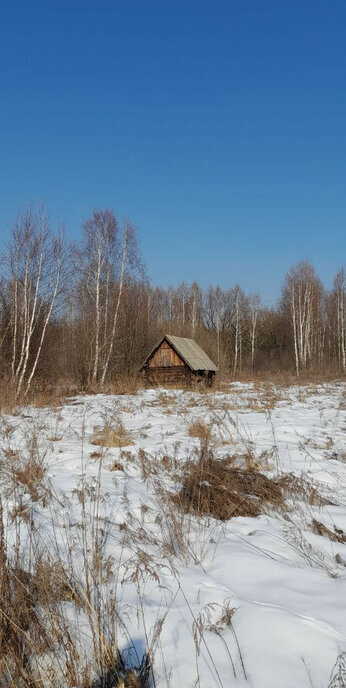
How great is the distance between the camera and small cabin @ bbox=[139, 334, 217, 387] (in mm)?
19391

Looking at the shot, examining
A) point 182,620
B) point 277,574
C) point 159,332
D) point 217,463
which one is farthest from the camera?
point 159,332

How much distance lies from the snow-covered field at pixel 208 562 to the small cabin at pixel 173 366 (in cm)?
1346

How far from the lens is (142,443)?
20.3ft

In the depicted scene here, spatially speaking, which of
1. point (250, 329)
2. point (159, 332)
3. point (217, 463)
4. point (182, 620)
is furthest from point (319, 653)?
point (250, 329)

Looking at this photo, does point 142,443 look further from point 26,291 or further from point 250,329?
point 250,329

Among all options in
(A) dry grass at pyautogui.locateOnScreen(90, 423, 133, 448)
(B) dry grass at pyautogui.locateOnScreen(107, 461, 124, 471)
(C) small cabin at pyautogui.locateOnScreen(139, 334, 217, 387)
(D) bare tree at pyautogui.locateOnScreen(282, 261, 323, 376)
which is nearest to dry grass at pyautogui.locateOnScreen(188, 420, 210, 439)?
(A) dry grass at pyautogui.locateOnScreen(90, 423, 133, 448)

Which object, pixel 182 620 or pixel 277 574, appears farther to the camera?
pixel 277 574

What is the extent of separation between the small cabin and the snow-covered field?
13.5 meters

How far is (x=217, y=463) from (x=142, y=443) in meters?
1.68

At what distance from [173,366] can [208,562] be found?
1704 centimetres

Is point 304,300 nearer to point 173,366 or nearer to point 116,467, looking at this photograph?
point 173,366

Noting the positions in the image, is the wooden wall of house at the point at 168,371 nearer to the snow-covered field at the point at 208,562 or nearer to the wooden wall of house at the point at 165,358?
the wooden wall of house at the point at 165,358

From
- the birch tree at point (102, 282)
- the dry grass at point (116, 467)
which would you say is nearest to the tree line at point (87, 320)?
the birch tree at point (102, 282)

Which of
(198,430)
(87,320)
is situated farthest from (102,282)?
(198,430)
